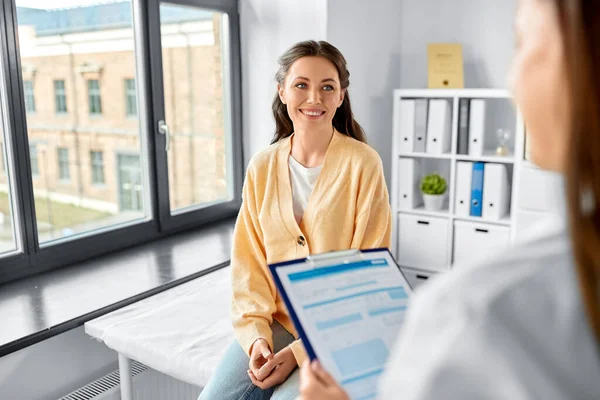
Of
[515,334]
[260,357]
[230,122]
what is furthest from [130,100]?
[515,334]

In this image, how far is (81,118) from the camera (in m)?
2.45

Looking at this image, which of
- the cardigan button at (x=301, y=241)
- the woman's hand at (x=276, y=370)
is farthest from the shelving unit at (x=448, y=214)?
the woman's hand at (x=276, y=370)

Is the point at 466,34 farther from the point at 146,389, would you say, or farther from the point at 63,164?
the point at 146,389

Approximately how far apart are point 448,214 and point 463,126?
0.46 m

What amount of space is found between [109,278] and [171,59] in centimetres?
112

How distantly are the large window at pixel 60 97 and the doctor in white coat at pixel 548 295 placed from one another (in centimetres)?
220

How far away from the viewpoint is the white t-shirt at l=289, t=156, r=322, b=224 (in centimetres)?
153

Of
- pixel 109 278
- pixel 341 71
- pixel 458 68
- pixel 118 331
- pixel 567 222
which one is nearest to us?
pixel 567 222

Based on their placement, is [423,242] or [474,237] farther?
[423,242]

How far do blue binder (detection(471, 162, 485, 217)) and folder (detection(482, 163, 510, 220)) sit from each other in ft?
0.06

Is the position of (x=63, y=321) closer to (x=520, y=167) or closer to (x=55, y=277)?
(x=55, y=277)

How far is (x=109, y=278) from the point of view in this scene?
→ 2166mm

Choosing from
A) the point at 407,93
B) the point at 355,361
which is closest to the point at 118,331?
the point at 355,361

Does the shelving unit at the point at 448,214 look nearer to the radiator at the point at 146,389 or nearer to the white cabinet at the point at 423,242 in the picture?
the white cabinet at the point at 423,242
